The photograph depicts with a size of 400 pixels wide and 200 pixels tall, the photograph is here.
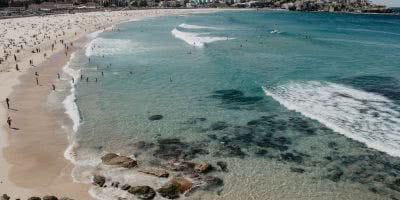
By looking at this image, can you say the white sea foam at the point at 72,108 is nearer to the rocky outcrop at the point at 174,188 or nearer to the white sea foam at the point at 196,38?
the rocky outcrop at the point at 174,188

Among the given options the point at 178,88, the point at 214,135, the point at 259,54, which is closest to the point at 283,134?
the point at 214,135

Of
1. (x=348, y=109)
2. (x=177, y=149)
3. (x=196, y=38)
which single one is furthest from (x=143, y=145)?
(x=196, y=38)

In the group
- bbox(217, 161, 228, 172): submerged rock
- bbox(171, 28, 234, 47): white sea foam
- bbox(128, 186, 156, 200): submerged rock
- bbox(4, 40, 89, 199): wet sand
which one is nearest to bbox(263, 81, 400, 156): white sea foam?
bbox(217, 161, 228, 172): submerged rock

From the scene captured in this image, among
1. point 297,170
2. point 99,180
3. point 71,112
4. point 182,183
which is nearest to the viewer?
point 182,183

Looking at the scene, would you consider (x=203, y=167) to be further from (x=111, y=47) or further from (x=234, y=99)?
(x=111, y=47)

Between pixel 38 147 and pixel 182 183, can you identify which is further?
pixel 38 147

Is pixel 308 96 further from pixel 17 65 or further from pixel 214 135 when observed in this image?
pixel 17 65

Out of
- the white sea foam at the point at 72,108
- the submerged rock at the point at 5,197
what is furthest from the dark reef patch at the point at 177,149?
the submerged rock at the point at 5,197

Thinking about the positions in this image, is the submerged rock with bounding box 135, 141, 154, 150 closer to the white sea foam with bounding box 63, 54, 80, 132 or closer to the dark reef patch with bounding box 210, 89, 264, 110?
the white sea foam with bounding box 63, 54, 80, 132
